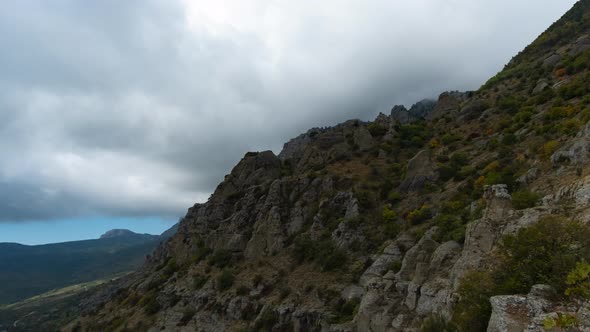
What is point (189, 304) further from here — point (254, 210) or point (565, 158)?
point (565, 158)

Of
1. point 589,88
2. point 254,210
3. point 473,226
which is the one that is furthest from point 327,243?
point 589,88

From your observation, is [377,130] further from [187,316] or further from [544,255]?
[544,255]

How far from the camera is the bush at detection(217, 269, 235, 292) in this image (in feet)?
127

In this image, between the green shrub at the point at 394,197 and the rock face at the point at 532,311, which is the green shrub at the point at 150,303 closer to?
the green shrub at the point at 394,197

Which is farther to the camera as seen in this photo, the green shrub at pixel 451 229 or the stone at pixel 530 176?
the stone at pixel 530 176

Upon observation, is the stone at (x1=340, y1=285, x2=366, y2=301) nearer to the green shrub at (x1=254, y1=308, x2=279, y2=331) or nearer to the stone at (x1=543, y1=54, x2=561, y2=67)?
the green shrub at (x1=254, y1=308, x2=279, y2=331)

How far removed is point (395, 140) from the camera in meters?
57.5

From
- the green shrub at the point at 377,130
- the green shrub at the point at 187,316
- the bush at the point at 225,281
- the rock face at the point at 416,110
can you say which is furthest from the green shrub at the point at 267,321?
the rock face at the point at 416,110

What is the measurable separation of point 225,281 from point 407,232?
20.2m

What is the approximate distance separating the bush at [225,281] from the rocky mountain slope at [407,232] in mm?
114

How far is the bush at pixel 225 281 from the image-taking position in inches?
1524

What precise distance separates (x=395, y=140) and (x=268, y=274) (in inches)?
1236

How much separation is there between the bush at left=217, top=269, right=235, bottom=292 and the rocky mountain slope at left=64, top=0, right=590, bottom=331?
0.37ft

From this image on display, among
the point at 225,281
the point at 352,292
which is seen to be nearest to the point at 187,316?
the point at 225,281
